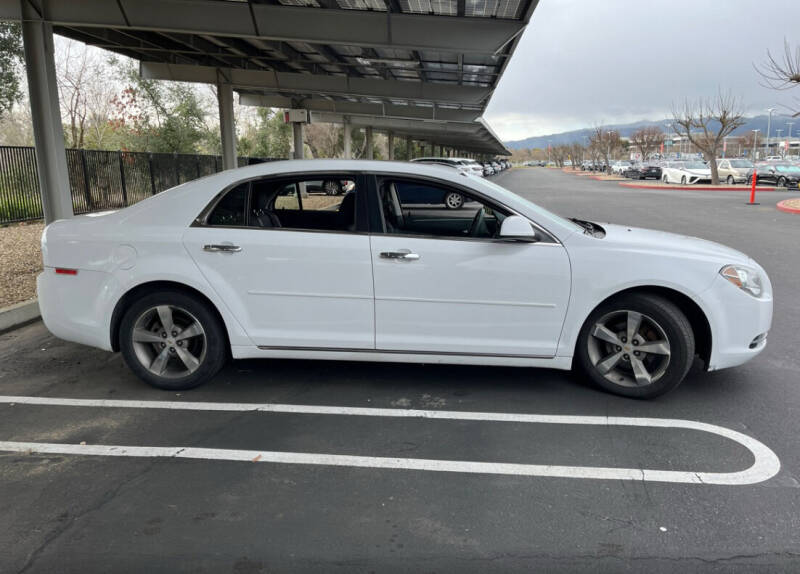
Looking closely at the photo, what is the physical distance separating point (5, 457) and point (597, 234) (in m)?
4.27

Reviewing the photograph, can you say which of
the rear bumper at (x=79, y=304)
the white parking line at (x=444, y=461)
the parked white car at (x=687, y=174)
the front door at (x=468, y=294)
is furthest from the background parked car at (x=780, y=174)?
the rear bumper at (x=79, y=304)

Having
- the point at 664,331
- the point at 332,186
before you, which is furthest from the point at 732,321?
the point at 332,186

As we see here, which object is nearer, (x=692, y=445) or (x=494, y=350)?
(x=692, y=445)

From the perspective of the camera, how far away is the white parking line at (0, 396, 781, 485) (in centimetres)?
335

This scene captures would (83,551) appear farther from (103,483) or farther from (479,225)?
(479,225)

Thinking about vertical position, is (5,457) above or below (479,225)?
A: below

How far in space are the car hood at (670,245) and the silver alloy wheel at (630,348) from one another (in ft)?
1.63

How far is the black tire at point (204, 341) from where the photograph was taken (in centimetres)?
441

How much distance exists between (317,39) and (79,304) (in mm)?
9550

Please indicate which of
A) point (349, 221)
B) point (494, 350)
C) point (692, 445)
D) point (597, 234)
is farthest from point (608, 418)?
point (349, 221)

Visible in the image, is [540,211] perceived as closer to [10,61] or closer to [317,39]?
[317,39]

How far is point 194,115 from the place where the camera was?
2889 cm

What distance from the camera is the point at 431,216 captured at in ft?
16.5

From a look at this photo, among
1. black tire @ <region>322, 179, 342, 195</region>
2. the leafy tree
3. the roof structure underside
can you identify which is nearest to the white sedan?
black tire @ <region>322, 179, 342, 195</region>
